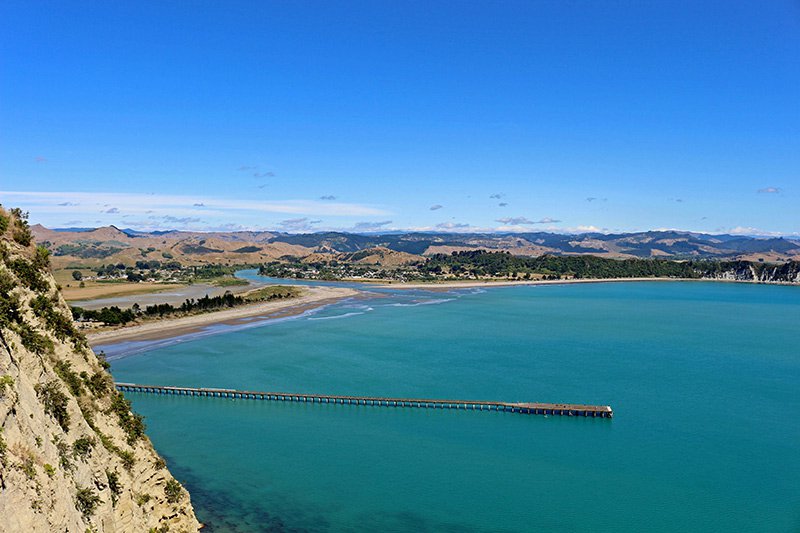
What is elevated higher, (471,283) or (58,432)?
(58,432)

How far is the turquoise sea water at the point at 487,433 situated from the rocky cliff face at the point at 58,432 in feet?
20.2

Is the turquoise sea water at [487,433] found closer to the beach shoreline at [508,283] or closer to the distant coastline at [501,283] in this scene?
the beach shoreline at [508,283]

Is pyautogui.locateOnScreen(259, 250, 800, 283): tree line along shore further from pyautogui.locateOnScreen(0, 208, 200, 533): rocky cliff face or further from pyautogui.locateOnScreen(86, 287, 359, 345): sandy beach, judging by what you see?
pyautogui.locateOnScreen(0, 208, 200, 533): rocky cliff face

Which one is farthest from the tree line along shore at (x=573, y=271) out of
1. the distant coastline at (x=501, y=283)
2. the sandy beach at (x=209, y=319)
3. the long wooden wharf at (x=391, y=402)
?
the long wooden wharf at (x=391, y=402)

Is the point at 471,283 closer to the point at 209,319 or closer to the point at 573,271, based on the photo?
the point at 573,271

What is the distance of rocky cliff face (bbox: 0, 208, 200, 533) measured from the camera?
13.0 metres

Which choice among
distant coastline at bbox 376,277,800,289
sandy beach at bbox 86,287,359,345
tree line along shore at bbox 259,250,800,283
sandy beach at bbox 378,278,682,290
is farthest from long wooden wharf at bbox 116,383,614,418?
tree line along shore at bbox 259,250,800,283

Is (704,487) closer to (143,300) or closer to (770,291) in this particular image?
(143,300)

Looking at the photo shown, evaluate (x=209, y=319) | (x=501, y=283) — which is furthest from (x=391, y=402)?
(x=501, y=283)

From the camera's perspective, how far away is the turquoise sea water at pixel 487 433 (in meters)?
26.3

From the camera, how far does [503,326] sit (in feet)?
260

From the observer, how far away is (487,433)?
3712cm

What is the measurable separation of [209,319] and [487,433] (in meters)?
58.3

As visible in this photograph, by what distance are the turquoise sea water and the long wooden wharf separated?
86 cm
